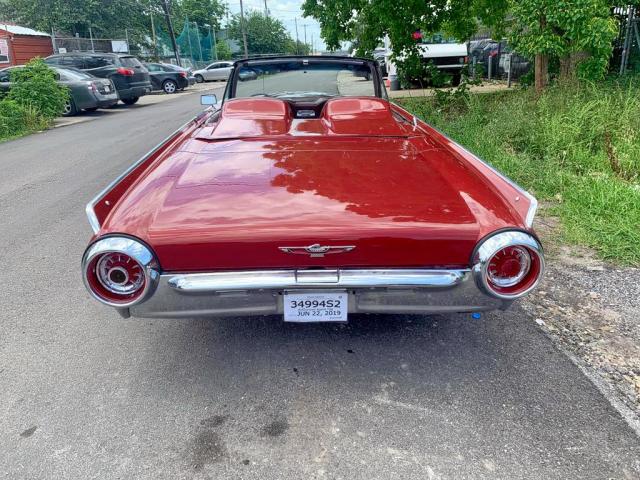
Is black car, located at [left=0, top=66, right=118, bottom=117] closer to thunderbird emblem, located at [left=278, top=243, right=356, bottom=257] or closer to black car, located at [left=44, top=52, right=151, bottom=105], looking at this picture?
black car, located at [left=44, top=52, right=151, bottom=105]

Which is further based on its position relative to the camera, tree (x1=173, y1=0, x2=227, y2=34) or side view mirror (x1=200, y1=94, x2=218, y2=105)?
tree (x1=173, y1=0, x2=227, y2=34)

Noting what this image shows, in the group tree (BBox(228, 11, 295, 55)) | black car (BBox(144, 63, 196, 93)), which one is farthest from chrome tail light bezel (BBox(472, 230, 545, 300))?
tree (BBox(228, 11, 295, 55))

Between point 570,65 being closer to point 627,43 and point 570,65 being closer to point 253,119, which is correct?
point 627,43

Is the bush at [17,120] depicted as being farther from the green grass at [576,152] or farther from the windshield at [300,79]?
the green grass at [576,152]

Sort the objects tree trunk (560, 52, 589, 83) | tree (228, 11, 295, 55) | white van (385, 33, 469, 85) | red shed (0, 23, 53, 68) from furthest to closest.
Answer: tree (228, 11, 295, 55), red shed (0, 23, 53, 68), white van (385, 33, 469, 85), tree trunk (560, 52, 589, 83)

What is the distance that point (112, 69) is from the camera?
16234 millimetres

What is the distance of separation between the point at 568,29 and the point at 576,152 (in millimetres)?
1775

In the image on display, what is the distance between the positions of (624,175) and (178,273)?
4899mm

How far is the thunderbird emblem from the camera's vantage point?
2.16 metres

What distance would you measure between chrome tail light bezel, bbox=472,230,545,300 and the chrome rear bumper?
0.13 ft

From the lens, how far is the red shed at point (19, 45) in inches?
871

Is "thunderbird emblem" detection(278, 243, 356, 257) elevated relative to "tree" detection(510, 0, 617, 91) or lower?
lower

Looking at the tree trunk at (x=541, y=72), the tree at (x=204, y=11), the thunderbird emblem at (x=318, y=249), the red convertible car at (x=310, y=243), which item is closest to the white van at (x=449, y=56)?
the tree trunk at (x=541, y=72)

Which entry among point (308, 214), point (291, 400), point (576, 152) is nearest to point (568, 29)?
point (576, 152)
